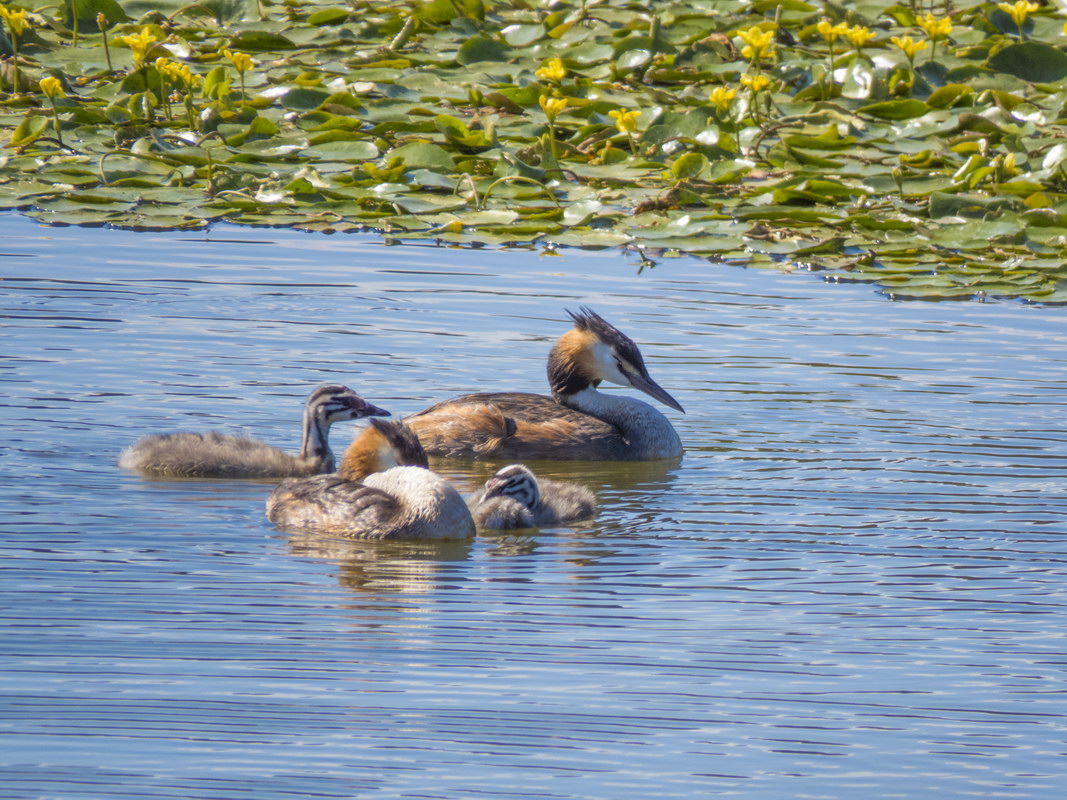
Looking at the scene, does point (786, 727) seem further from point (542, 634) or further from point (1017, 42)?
point (1017, 42)

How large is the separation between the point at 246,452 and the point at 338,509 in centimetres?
99

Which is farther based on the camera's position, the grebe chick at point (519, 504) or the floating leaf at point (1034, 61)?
the floating leaf at point (1034, 61)

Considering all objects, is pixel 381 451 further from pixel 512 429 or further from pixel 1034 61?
pixel 1034 61

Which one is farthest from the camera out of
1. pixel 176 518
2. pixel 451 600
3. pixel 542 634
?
pixel 176 518

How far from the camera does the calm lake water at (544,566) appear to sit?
5.13 m

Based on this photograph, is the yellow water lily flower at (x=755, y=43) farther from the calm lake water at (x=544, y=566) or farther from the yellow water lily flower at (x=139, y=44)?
the yellow water lily flower at (x=139, y=44)

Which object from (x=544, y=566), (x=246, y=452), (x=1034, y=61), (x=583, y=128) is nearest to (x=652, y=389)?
(x=246, y=452)

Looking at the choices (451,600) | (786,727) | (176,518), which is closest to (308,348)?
(176,518)

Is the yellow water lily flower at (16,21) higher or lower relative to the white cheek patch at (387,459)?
higher

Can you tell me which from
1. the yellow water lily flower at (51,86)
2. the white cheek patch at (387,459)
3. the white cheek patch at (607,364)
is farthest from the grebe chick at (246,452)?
the yellow water lily flower at (51,86)

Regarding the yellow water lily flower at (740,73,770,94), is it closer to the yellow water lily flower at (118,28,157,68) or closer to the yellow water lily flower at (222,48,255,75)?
the yellow water lily flower at (222,48,255,75)

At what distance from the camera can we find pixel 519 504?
7672 mm

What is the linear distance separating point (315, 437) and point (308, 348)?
195 cm

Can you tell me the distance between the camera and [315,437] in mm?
8516
